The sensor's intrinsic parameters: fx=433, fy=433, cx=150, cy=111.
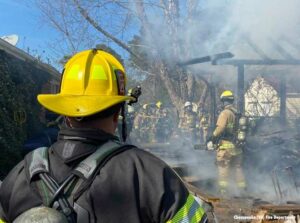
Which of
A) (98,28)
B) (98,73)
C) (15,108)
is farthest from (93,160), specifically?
(98,28)

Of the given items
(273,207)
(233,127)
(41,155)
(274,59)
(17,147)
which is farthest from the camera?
(274,59)

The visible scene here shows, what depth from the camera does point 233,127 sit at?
735 centimetres

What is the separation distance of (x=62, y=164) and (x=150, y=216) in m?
0.31

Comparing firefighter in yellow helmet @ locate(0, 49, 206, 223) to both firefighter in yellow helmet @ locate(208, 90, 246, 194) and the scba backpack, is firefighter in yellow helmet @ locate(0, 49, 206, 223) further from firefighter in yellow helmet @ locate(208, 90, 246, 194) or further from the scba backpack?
firefighter in yellow helmet @ locate(208, 90, 246, 194)

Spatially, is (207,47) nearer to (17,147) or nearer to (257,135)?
(257,135)

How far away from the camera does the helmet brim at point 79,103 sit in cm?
131

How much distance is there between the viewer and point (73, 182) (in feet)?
4.09

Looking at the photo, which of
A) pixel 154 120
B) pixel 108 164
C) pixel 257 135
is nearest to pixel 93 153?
pixel 108 164

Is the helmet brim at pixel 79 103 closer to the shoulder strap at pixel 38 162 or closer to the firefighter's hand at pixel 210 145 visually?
the shoulder strap at pixel 38 162

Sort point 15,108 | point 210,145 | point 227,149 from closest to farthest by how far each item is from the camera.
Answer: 1. point 15,108
2. point 227,149
3. point 210,145

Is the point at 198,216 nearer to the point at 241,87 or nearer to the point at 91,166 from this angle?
the point at 91,166

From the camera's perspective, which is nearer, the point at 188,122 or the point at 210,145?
the point at 210,145

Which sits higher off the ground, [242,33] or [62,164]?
[242,33]

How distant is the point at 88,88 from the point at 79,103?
59mm
